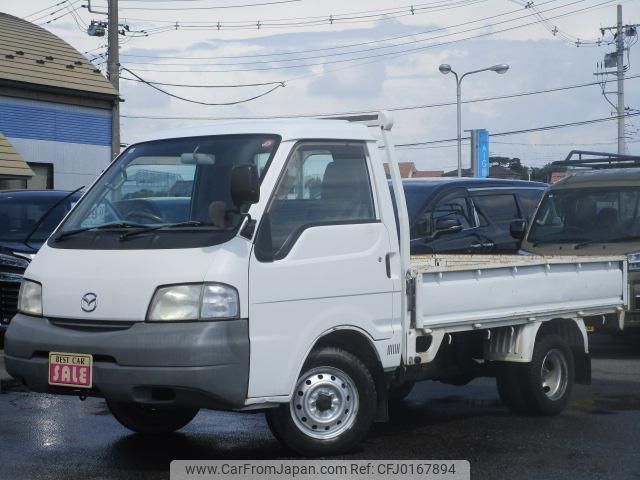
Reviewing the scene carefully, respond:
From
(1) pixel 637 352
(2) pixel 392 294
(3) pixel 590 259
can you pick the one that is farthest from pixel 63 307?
(1) pixel 637 352

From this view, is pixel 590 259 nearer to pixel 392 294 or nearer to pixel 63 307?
pixel 392 294

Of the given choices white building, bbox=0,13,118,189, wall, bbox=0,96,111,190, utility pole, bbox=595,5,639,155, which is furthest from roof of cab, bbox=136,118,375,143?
utility pole, bbox=595,5,639,155

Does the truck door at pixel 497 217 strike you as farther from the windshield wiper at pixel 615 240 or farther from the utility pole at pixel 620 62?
the utility pole at pixel 620 62

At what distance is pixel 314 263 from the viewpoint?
22.8 feet

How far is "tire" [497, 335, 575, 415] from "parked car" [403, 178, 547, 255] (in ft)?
12.2

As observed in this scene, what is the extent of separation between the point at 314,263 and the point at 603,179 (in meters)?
6.91

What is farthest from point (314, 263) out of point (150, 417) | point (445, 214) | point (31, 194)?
point (31, 194)

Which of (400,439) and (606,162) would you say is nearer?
(400,439)

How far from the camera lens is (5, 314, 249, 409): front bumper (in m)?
6.38

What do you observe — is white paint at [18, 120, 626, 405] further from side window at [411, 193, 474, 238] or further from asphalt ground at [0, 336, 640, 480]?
side window at [411, 193, 474, 238]

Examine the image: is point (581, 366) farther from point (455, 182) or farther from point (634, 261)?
point (455, 182)

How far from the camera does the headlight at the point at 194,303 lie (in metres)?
6.48

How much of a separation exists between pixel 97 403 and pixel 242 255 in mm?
3401

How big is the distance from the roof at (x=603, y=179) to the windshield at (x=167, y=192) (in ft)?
22.2
